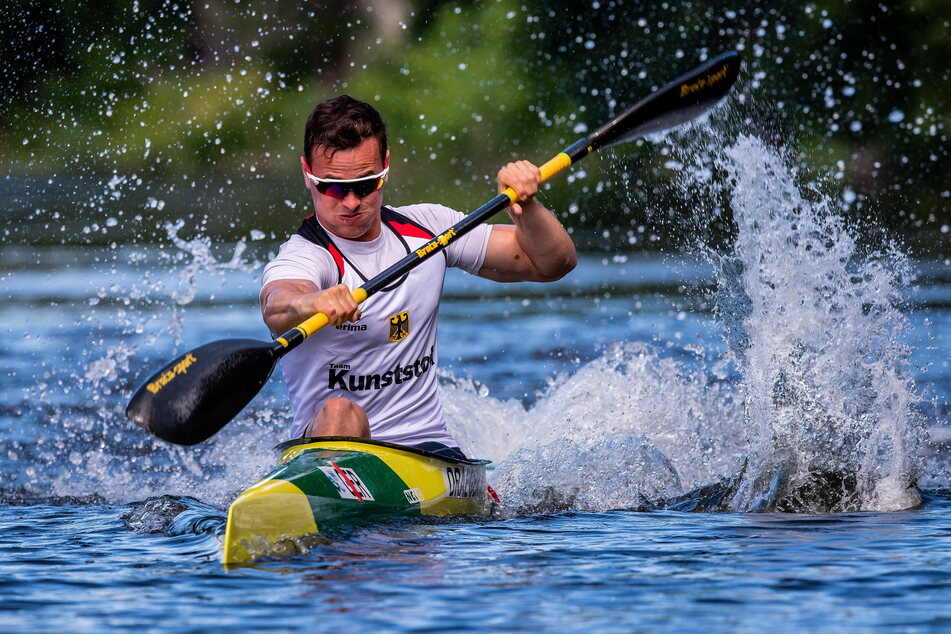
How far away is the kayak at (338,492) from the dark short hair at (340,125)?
3.55ft

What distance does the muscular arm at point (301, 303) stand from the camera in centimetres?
429

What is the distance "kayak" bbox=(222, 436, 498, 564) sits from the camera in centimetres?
415

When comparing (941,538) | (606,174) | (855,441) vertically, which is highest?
(606,174)

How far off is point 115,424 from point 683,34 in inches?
646

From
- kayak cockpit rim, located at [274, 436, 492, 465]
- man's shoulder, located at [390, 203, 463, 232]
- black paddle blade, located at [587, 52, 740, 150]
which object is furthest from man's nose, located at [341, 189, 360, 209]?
black paddle blade, located at [587, 52, 740, 150]

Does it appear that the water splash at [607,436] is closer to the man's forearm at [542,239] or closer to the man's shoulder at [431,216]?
the man's forearm at [542,239]

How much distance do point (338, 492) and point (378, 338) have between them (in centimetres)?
63

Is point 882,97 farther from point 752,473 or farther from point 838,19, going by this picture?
point 752,473

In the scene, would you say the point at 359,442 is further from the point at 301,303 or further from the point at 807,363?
the point at 807,363

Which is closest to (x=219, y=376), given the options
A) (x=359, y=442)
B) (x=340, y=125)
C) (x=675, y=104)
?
(x=359, y=442)

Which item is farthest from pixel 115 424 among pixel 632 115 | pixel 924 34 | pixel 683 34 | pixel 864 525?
pixel 924 34

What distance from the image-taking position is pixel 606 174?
21391 millimetres

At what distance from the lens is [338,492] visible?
4.42m

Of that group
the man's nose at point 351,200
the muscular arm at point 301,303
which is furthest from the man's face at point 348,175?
the muscular arm at point 301,303
